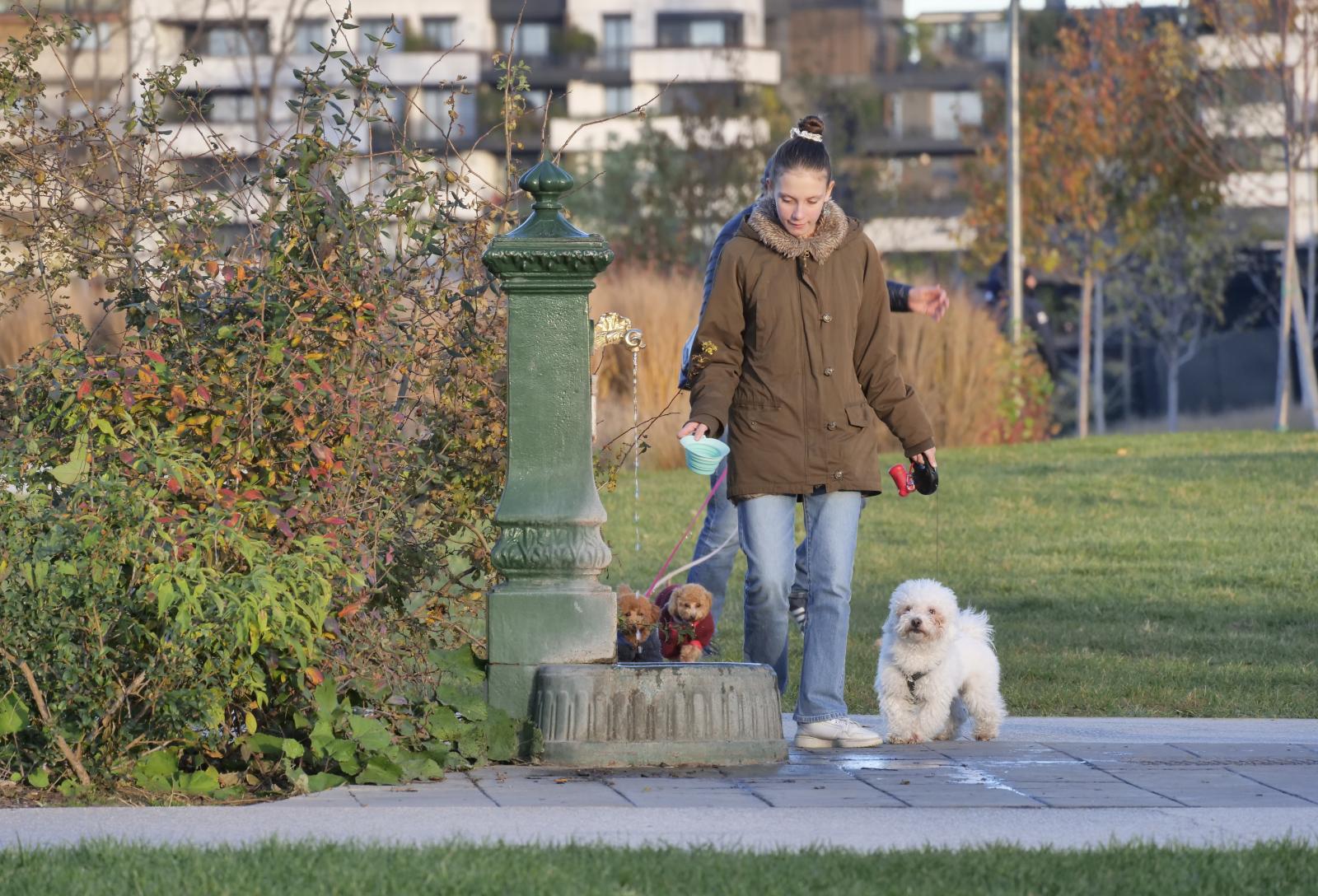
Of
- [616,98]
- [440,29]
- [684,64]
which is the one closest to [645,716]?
[684,64]

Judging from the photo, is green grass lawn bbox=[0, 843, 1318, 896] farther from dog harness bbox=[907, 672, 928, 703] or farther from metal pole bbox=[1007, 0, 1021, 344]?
metal pole bbox=[1007, 0, 1021, 344]

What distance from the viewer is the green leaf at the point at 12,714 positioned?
5.74 m

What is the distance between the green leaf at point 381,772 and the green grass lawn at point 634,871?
1.21 m

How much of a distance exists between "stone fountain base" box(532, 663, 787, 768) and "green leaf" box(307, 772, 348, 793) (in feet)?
2.16

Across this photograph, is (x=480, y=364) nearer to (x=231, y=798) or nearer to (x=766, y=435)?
(x=766, y=435)

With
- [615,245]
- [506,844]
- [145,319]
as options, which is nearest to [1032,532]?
[145,319]

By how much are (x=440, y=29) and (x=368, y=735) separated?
200 feet

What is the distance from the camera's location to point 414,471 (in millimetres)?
6758

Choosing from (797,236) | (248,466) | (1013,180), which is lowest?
(248,466)

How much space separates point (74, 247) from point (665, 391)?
13.0 m

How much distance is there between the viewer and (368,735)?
19.6 ft

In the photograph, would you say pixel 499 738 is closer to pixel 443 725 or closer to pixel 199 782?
pixel 443 725

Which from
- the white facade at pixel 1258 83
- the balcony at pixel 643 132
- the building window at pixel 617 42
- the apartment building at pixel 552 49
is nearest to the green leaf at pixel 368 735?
the balcony at pixel 643 132

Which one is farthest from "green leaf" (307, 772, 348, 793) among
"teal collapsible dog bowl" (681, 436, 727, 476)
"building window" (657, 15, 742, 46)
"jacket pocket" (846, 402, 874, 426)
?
"building window" (657, 15, 742, 46)
